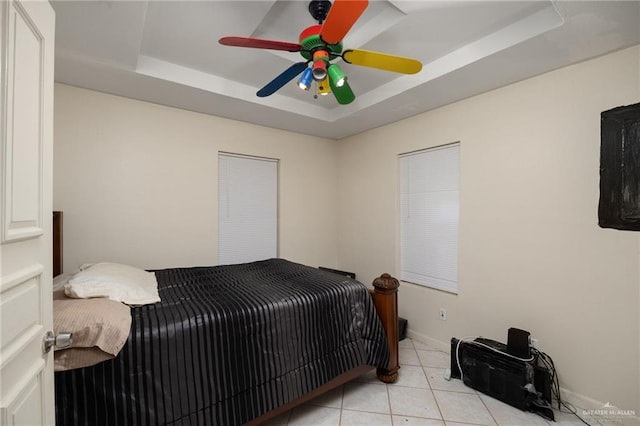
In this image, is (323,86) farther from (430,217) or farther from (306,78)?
(430,217)

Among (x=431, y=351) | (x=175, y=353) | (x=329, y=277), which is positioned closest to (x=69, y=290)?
(x=175, y=353)

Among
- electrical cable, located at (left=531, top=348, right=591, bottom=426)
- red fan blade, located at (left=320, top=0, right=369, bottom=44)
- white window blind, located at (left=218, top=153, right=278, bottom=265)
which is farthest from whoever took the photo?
white window blind, located at (left=218, top=153, right=278, bottom=265)

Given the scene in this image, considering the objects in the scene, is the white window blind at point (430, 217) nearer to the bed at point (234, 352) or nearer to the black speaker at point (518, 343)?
the black speaker at point (518, 343)

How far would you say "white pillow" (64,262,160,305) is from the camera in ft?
4.92

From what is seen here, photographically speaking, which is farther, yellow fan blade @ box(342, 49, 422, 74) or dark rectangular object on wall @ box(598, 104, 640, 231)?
yellow fan blade @ box(342, 49, 422, 74)

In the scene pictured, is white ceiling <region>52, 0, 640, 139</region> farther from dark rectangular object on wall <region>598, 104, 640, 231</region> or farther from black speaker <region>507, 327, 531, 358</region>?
black speaker <region>507, 327, 531, 358</region>

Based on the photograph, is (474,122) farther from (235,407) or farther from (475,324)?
(235,407)

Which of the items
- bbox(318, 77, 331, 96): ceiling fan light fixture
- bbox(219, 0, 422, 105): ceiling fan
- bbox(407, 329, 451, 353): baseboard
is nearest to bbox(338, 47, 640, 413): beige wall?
bbox(407, 329, 451, 353): baseboard

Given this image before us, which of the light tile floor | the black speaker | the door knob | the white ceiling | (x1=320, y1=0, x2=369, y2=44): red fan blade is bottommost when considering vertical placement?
the light tile floor

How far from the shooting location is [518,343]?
2.07 meters

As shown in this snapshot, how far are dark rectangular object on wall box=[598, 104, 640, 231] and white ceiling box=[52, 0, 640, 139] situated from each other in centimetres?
64

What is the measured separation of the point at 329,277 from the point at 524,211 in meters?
1.63

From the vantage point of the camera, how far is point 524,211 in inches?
88.0

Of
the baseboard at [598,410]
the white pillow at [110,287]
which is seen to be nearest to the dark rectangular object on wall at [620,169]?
the baseboard at [598,410]
